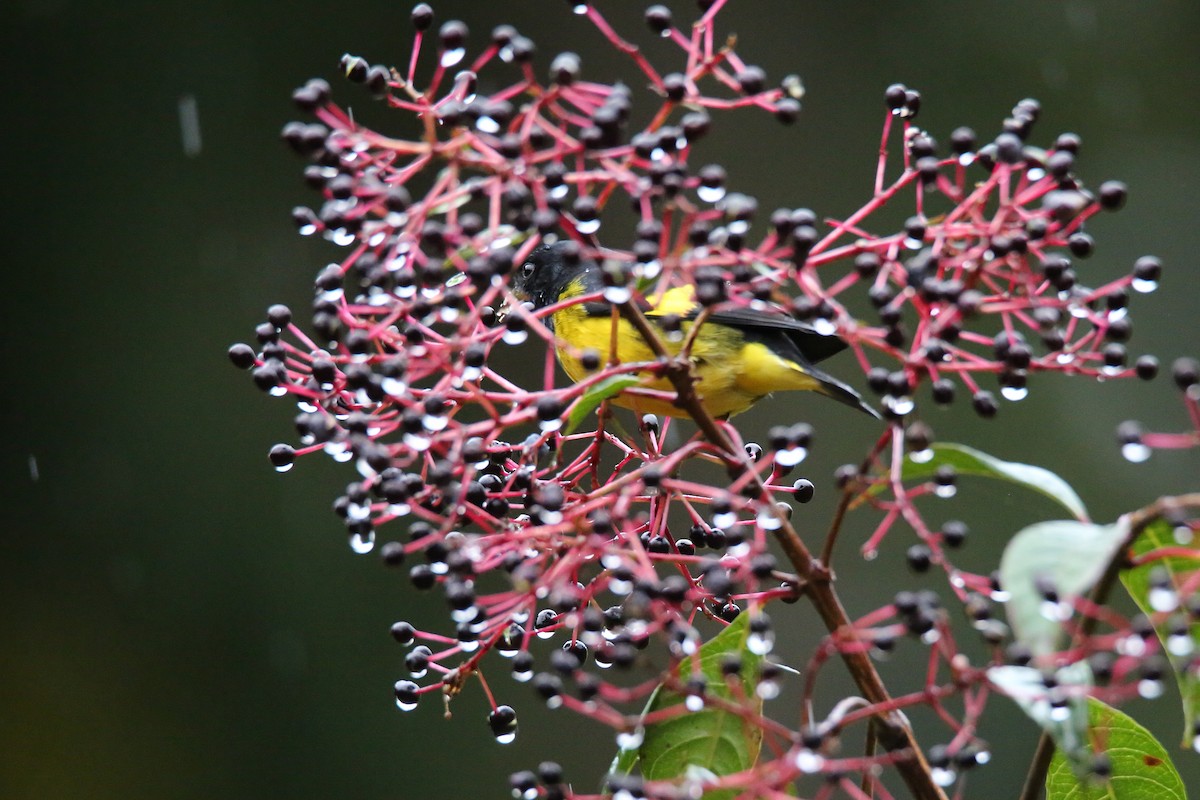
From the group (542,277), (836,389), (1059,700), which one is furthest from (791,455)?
(542,277)

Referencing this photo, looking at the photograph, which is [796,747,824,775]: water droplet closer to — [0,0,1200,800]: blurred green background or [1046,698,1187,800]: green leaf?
[1046,698,1187,800]: green leaf

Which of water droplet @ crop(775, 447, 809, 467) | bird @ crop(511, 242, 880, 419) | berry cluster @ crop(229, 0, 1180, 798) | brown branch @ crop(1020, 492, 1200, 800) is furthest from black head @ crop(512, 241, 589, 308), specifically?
brown branch @ crop(1020, 492, 1200, 800)

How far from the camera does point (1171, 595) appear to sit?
0.94m

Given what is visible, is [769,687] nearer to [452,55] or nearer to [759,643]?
[759,643]

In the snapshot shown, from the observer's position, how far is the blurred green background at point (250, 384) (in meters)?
4.44

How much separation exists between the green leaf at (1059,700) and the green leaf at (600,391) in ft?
1.28

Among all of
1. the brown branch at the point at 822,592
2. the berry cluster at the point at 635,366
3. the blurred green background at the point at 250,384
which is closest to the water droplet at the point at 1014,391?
the berry cluster at the point at 635,366

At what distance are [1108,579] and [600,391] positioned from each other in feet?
1.48

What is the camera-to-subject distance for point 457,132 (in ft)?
3.66

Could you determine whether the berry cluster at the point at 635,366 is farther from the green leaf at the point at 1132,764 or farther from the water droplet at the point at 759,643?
the green leaf at the point at 1132,764

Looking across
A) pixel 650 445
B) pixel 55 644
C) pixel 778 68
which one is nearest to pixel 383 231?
pixel 650 445

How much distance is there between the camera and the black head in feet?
7.16

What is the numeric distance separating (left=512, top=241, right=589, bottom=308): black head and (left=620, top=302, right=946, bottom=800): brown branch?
1042 millimetres

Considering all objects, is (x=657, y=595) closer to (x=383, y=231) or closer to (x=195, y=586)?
(x=383, y=231)
